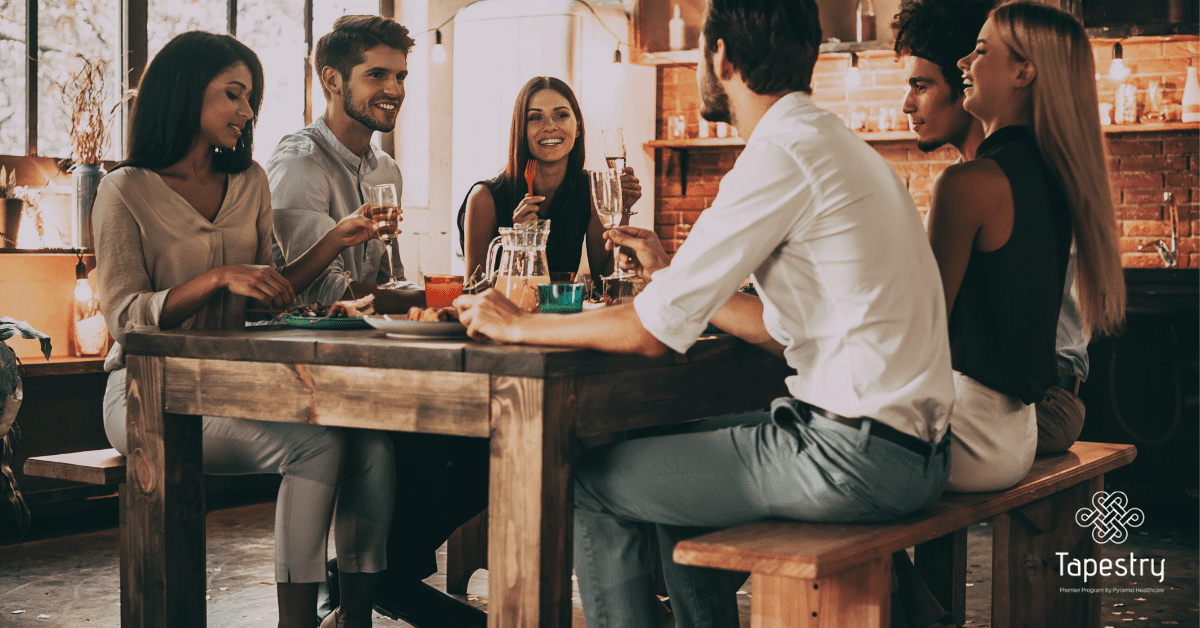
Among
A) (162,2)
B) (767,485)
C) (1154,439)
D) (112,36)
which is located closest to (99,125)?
(112,36)

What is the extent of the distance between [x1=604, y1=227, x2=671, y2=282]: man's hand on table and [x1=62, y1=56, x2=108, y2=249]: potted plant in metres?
2.73

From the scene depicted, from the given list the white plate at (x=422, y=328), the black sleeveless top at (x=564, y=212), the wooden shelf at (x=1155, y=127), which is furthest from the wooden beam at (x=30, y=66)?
the wooden shelf at (x=1155, y=127)

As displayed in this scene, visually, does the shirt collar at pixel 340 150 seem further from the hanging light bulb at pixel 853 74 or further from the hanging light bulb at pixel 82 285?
the hanging light bulb at pixel 853 74

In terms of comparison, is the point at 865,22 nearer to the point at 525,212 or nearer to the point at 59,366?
the point at 525,212

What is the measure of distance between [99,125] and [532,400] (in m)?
3.40

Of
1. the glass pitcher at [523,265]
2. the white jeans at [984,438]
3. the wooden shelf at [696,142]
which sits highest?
the wooden shelf at [696,142]

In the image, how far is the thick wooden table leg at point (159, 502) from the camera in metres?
2.01

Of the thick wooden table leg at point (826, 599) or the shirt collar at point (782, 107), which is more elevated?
the shirt collar at point (782, 107)

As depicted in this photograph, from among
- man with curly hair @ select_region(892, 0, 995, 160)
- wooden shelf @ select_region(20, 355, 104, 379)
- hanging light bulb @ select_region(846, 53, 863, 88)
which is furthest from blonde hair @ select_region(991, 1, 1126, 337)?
hanging light bulb @ select_region(846, 53, 863, 88)

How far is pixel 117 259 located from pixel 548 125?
1.43 m

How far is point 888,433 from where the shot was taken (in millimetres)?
1670

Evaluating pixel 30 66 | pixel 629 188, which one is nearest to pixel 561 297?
pixel 629 188

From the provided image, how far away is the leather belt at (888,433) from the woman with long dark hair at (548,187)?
1.71 metres

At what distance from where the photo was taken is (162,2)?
5051mm
